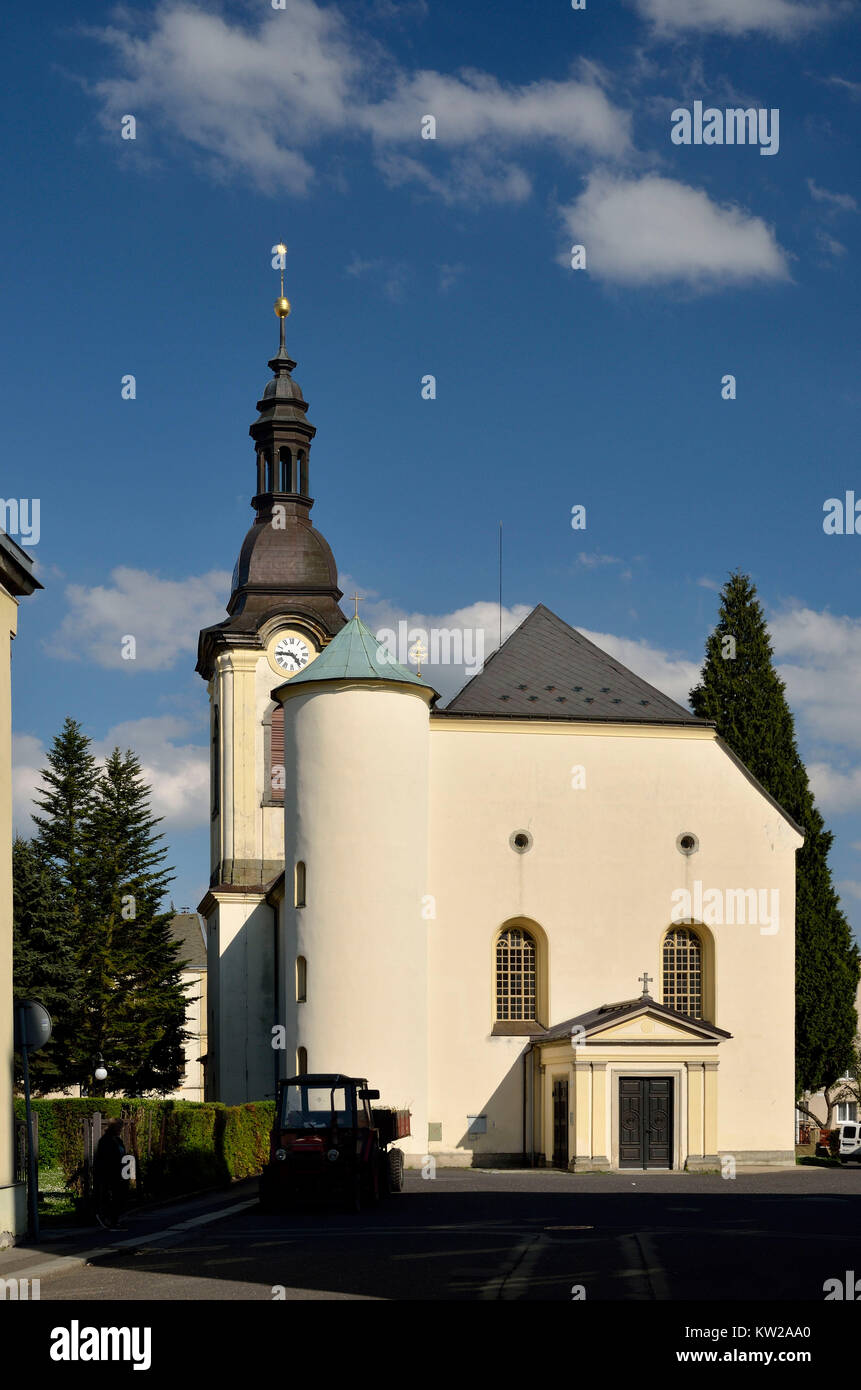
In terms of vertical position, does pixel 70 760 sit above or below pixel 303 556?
below

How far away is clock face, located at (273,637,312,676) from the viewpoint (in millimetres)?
60406

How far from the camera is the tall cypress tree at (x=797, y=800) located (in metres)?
56.9

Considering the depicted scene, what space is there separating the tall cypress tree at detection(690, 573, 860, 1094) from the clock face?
46.3 ft

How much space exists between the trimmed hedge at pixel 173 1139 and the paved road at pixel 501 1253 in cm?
390

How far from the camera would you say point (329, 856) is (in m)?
42.2

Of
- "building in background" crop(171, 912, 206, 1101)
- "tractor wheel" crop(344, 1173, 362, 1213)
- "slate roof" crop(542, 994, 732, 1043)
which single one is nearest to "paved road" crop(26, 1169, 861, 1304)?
"tractor wheel" crop(344, 1173, 362, 1213)

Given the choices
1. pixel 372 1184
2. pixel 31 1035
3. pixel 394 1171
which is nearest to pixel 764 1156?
pixel 394 1171

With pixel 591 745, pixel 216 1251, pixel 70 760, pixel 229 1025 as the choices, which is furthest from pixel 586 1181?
pixel 70 760

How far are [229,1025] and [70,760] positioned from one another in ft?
43.6

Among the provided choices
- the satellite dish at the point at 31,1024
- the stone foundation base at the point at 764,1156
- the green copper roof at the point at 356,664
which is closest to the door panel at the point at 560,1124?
the stone foundation base at the point at 764,1156

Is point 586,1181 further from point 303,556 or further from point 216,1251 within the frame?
point 303,556

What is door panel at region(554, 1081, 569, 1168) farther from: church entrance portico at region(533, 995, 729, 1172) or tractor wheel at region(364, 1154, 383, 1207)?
tractor wheel at region(364, 1154, 383, 1207)

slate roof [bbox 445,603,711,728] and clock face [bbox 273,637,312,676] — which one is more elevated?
clock face [bbox 273,637,312,676]

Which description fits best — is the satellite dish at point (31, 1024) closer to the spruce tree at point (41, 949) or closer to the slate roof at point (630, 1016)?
the slate roof at point (630, 1016)
